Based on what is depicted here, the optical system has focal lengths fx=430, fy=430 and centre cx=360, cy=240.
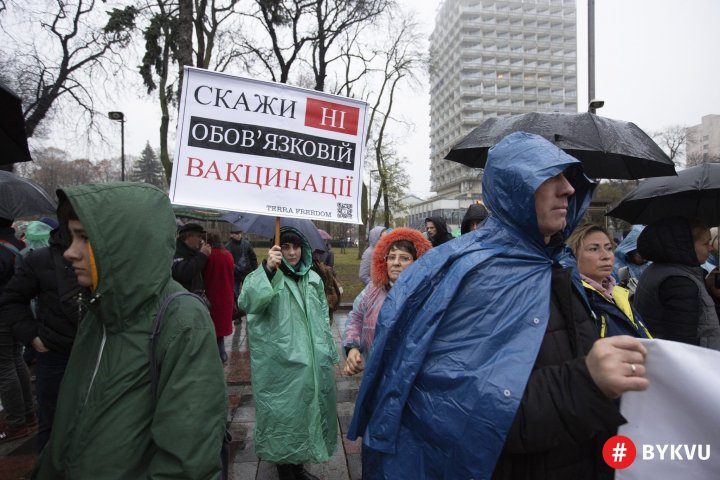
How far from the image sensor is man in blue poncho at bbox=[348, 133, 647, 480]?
118 cm

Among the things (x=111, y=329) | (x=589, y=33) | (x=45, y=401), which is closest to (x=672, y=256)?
(x=111, y=329)

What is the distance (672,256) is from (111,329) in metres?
3.29

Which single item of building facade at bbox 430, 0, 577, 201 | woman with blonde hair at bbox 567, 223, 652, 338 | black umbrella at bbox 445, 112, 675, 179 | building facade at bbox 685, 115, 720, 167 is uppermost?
building facade at bbox 430, 0, 577, 201

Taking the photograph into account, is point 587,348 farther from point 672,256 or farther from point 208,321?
point 672,256

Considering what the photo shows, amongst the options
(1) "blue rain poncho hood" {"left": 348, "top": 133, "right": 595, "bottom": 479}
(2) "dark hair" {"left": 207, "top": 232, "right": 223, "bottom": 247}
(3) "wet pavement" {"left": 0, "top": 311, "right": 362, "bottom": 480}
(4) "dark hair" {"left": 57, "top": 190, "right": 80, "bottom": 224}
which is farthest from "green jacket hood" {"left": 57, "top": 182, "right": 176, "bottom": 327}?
(2) "dark hair" {"left": 207, "top": 232, "right": 223, "bottom": 247}

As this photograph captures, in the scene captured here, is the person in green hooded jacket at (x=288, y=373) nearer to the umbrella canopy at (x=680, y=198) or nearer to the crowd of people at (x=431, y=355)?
the crowd of people at (x=431, y=355)

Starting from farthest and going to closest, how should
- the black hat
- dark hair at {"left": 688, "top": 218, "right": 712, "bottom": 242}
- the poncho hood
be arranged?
the black hat, dark hair at {"left": 688, "top": 218, "right": 712, "bottom": 242}, the poncho hood

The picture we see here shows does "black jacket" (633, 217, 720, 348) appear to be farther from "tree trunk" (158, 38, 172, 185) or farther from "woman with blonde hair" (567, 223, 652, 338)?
"tree trunk" (158, 38, 172, 185)

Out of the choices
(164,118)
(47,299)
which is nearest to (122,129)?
(164,118)

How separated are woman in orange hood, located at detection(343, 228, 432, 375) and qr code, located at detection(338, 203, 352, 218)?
475 millimetres

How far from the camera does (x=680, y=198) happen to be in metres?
4.00

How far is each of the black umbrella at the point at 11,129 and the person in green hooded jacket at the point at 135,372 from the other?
4.91 feet

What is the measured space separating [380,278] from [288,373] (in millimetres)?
972

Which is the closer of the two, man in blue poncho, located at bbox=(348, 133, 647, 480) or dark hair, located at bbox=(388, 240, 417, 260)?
man in blue poncho, located at bbox=(348, 133, 647, 480)
